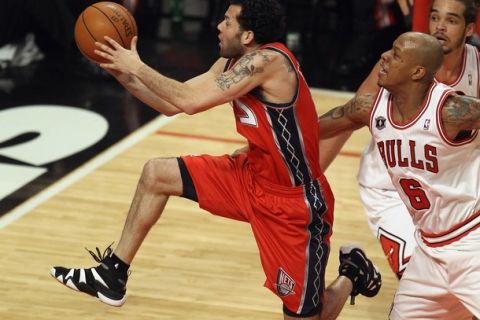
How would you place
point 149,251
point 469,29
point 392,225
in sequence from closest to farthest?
Result: point 469,29 < point 392,225 < point 149,251

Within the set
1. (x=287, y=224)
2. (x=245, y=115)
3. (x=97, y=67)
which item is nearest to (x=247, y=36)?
(x=245, y=115)

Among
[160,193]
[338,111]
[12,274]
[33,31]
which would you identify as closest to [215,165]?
[160,193]

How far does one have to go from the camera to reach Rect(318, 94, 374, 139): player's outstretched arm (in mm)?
4887

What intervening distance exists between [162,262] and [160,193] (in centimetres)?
139

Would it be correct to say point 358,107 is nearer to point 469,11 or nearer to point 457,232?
point 457,232

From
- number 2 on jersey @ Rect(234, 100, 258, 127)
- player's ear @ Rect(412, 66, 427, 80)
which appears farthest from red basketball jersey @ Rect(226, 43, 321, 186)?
player's ear @ Rect(412, 66, 427, 80)

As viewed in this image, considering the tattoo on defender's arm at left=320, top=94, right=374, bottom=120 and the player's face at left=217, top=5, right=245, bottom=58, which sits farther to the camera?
the player's face at left=217, top=5, right=245, bottom=58

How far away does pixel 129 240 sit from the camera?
17.2 ft

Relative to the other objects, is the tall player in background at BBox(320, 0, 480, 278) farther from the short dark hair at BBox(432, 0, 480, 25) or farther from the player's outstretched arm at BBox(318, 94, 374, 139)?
the player's outstretched arm at BBox(318, 94, 374, 139)

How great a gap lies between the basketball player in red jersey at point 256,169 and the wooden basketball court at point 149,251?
661 millimetres

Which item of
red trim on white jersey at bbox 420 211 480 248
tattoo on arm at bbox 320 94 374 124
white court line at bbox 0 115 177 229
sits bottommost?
white court line at bbox 0 115 177 229

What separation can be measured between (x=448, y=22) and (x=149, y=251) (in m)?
2.47

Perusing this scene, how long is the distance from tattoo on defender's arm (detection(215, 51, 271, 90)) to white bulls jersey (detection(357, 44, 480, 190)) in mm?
1194

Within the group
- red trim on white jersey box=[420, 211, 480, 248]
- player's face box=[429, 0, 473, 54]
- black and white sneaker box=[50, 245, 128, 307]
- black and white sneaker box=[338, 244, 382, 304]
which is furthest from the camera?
black and white sneaker box=[338, 244, 382, 304]
